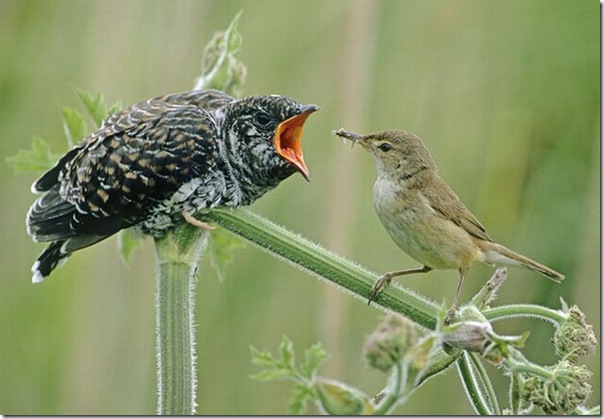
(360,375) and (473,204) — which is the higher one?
(473,204)

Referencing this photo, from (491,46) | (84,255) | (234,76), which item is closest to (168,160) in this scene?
(234,76)

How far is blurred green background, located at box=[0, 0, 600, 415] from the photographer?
4109 millimetres

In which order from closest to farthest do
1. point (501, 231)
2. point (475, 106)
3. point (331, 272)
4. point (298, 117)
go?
point (331, 272) < point (298, 117) < point (501, 231) < point (475, 106)

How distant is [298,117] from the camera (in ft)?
9.45

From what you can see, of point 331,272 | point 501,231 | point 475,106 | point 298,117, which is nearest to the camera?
point 331,272

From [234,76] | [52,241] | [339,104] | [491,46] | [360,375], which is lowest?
[360,375]

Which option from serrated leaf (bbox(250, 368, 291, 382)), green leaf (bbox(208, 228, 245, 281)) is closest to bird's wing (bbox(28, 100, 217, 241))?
green leaf (bbox(208, 228, 245, 281))

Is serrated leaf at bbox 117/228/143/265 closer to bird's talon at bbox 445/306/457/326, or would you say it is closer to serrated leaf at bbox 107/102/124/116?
serrated leaf at bbox 107/102/124/116

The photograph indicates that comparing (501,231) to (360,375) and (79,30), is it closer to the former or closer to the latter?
(360,375)

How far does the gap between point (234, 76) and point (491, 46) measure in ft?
6.08

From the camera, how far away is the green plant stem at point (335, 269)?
2411mm

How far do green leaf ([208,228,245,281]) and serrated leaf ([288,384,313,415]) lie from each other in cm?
101

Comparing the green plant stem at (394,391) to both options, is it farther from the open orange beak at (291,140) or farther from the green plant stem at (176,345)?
the open orange beak at (291,140)

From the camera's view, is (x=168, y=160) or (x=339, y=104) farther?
(x=339, y=104)
